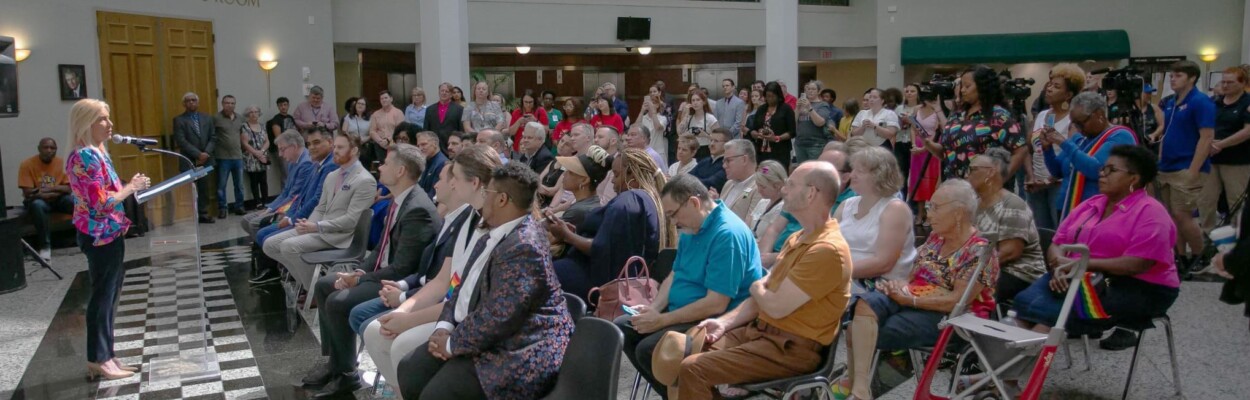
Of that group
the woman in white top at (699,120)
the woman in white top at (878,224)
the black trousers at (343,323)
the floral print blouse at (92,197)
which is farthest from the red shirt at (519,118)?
the woman in white top at (878,224)

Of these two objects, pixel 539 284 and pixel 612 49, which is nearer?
pixel 539 284

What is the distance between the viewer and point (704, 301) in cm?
350

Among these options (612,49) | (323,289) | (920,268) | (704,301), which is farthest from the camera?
(612,49)

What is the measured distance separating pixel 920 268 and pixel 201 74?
10248mm

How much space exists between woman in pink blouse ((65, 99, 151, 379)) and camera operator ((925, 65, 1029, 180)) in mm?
4268

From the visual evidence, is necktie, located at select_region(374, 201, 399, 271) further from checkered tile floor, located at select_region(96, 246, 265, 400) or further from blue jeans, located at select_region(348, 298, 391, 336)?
checkered tile floor, located at select_region(96, 246, 265, 400)

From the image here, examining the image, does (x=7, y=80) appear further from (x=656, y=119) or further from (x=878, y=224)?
(x=878, y=224)

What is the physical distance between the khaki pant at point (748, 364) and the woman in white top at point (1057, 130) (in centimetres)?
296

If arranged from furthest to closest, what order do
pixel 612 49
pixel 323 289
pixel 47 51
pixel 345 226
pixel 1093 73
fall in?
pixel 612 49
pixel 47 51
pixel 1093 73
pixel 345 226
pixel 323 289

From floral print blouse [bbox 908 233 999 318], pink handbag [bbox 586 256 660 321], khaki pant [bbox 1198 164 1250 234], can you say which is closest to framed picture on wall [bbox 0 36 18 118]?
pink handbag [bbox 586 256 660 321]

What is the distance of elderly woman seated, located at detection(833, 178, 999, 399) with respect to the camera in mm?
3551

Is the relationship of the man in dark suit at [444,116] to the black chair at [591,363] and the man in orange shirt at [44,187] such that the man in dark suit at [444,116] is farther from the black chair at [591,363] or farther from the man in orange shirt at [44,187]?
the black chair at [591,363]

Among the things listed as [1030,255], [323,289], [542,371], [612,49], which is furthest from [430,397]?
[612,49]

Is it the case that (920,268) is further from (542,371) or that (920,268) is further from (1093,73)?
(1093,73)
